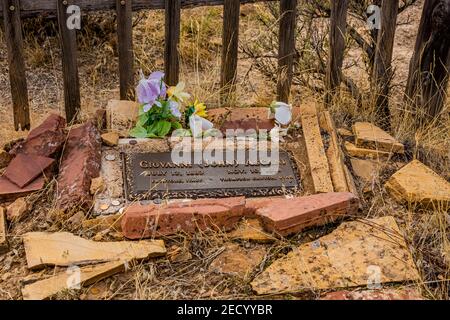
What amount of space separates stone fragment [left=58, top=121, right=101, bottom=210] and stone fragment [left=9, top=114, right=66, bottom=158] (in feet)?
0.21

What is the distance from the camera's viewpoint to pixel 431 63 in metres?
4.57

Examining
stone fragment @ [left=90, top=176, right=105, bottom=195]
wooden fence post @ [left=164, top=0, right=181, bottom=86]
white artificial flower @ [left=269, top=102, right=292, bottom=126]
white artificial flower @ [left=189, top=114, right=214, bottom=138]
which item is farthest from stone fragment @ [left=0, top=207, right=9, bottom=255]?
white artificial flower @ [left=269, top=102, right=292, bottom=126]

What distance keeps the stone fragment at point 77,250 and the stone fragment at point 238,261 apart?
0.91ft

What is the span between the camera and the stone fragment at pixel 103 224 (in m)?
3.57

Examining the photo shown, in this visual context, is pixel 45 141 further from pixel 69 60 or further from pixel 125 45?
pixel 125 45

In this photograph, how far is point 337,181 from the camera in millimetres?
3893

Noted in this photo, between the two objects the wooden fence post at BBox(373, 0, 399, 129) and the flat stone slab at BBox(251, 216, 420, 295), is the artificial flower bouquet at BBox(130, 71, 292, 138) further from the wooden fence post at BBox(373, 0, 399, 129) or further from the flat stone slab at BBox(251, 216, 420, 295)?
the flat stone slab at BBox(251, 216, 420, 295)

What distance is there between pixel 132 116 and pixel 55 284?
4.81 ft

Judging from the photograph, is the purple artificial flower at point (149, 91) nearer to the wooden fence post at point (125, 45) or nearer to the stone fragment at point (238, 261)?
the wooden fence post at point (125, 45)

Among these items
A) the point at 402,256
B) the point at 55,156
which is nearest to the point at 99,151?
the point at 55,156

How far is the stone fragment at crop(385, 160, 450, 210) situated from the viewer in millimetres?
3805

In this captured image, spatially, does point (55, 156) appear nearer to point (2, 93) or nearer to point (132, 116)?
point (132, 116)

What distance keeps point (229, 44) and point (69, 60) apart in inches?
40.4

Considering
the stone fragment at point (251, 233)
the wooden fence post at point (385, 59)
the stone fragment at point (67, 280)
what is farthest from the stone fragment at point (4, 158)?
the wooden fence post at point (385, 59)
